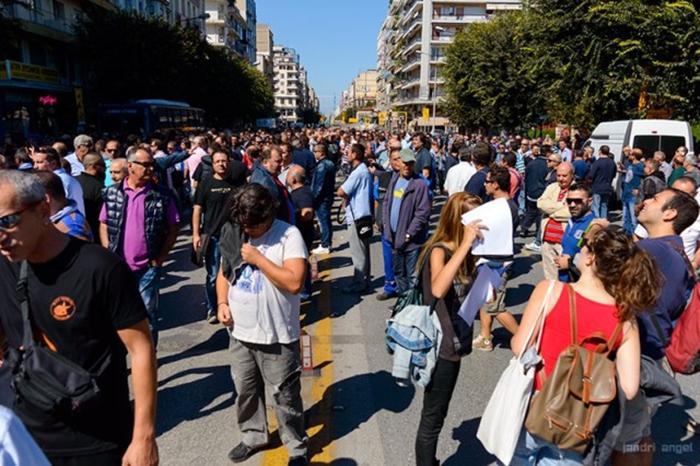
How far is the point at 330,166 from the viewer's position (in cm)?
960

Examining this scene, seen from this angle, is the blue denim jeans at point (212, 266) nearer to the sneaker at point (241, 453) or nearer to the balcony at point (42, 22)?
the sneaker at point (241, 453)

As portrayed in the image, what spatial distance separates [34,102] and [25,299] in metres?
30.8

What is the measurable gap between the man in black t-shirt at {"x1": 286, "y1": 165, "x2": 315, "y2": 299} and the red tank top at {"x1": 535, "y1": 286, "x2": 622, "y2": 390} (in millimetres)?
4406

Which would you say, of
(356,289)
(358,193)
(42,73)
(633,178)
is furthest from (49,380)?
(42,73)

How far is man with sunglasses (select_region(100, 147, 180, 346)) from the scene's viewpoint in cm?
465

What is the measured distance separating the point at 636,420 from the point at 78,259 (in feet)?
8.32

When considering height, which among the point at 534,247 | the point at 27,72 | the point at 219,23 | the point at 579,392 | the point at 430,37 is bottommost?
the point at 534,247

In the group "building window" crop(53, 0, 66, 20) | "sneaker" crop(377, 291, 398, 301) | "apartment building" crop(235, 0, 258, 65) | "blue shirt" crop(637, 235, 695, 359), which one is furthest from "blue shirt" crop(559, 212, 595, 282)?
"apartment building" crop(235, 0, 258, 65)

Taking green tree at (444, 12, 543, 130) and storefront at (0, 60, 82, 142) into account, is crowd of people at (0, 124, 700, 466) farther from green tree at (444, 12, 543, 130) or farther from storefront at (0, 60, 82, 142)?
green tree at (444, 12, 543, 130)

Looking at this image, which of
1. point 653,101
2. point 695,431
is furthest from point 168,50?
point 695,431

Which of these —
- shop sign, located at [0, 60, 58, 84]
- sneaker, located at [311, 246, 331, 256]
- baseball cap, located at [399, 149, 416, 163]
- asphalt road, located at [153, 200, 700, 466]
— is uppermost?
shop sign, located at [0, 60, 58, 84]

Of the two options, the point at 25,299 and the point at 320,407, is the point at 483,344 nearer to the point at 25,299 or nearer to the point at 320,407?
the point at 320,407

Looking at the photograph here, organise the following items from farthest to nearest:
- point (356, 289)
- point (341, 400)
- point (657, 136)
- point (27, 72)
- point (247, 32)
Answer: point (247, 32) → point (27, 72) → point (657, 136) → point (356, 289) → point (341, 400)

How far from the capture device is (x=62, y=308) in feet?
6.94
